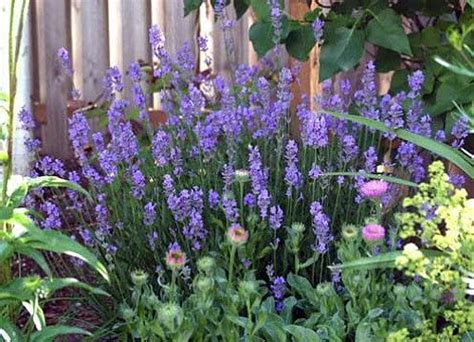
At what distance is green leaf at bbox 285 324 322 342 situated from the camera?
2207mm

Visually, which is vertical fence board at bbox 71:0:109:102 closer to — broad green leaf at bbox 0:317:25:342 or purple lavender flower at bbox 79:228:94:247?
purple lavender flower at bbox 79:228:94:247

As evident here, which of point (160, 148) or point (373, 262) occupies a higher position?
point (160, 148)

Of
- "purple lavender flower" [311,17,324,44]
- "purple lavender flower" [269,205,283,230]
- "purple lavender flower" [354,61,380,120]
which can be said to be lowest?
"purple lavender flower" [269,205,283,230]

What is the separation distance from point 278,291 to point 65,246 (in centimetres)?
62

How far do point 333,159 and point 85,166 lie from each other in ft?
2.34

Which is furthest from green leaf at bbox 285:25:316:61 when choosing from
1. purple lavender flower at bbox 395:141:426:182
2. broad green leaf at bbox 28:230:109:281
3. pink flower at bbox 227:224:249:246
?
broad green leaf at bbox 28:230:109:281

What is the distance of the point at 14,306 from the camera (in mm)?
2568

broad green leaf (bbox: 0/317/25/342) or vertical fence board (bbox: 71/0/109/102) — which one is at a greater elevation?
vertical fence board (bbox: 71/0/109/102)

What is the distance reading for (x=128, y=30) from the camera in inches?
209

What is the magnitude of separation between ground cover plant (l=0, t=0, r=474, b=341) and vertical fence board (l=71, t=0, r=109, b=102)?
2198 millimetres

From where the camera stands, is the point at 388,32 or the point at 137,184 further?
the point at 388,32

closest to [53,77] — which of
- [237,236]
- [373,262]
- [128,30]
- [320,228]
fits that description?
[128,30]

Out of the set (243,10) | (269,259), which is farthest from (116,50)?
(269,259)

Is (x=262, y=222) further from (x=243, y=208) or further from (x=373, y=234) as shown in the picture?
(x=373, y=234)
